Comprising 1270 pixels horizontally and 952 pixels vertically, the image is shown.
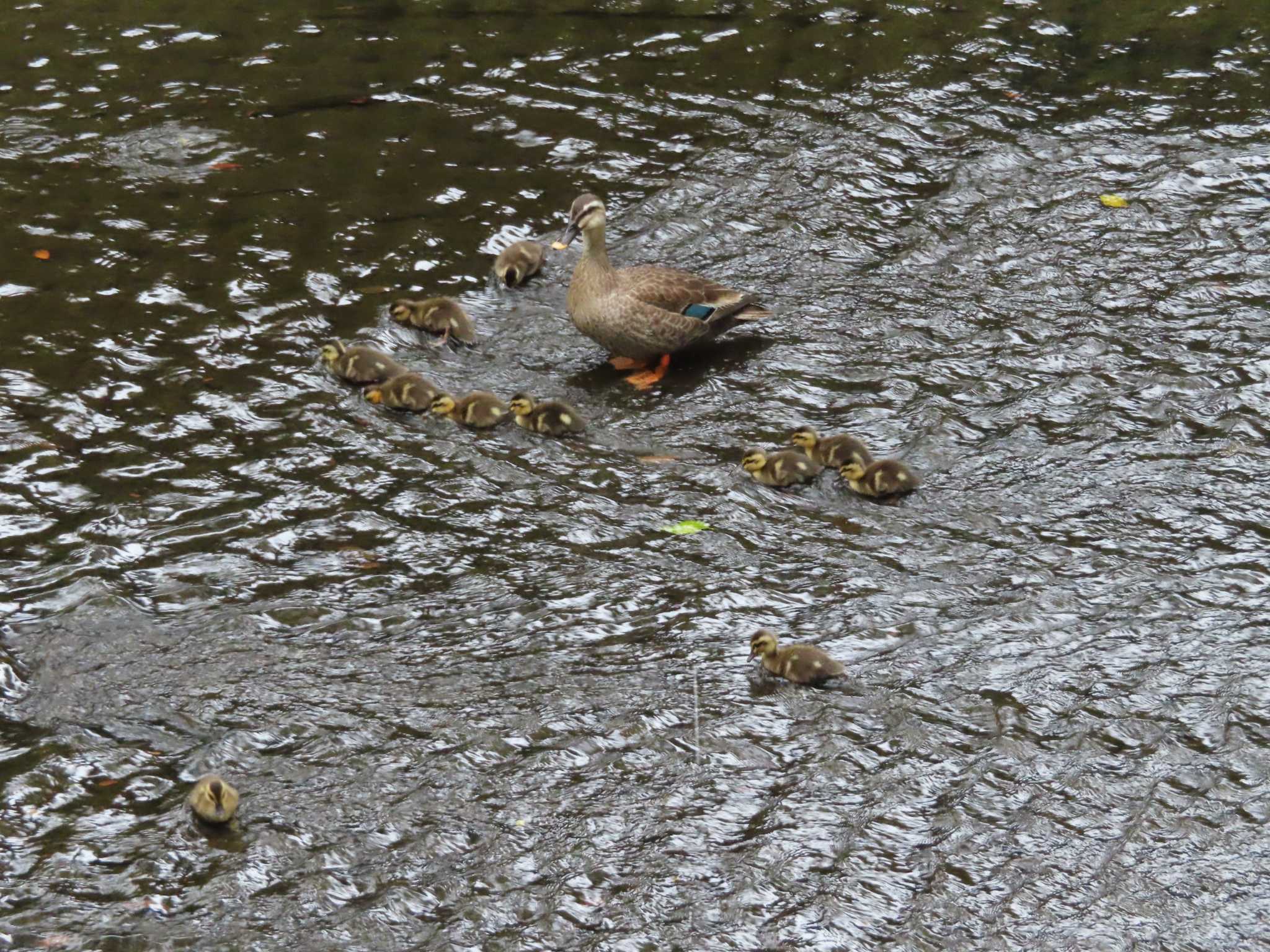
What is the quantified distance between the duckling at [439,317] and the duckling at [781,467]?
234cm

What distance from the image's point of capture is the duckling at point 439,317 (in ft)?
31.2

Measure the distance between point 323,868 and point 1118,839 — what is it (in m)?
3.23

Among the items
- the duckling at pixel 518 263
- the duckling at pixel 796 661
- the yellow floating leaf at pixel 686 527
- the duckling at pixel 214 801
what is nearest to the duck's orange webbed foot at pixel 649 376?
the duckling at pixel 518 263

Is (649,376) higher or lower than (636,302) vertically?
lower

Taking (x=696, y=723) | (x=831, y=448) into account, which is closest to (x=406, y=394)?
(x=831, y=448)

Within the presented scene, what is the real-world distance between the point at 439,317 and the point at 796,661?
13.1ft

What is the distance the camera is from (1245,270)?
10398 mm

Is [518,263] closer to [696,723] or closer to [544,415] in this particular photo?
[544,415]

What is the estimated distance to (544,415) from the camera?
28.4 ft

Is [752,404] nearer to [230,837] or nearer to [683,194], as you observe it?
[683,194]

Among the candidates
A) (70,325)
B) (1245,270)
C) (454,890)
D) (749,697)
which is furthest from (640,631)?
(1245,270)

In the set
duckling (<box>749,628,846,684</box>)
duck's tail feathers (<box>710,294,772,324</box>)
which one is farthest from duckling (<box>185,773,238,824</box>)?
duck's tail feathers (<box>710,294,772,324</box>)

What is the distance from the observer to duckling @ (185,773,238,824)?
583 cm

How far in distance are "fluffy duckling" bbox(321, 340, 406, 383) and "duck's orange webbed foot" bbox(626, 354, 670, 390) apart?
1559 millimetres
